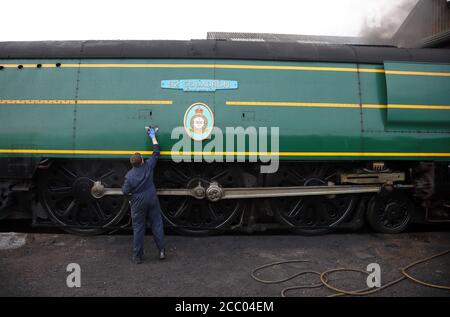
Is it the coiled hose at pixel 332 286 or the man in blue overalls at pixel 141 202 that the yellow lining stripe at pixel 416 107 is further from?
the man in blue overalls at pixel 141 202

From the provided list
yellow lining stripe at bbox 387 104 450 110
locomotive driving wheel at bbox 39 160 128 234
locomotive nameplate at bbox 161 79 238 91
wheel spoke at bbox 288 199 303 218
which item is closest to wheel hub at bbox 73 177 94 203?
locomotive driving wheel at bbox 39 160 128 234

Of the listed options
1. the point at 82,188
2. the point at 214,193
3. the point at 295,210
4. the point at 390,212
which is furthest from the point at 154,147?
the point at 390,212

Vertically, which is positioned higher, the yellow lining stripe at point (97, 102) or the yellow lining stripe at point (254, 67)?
the yellow lining stripe at point (254, 67)

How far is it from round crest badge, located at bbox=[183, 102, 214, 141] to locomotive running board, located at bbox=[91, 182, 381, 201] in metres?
0.83

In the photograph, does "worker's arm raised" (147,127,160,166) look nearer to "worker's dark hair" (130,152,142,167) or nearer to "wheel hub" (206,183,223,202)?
"worker's dark hair" (130,152,142,167)

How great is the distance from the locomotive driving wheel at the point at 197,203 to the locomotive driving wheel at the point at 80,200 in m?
0.71

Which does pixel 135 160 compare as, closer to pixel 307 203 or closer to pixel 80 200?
pixel 80 200

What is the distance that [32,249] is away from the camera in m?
5.44

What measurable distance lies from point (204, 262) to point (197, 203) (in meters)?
1.24

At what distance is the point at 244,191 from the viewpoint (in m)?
5.61

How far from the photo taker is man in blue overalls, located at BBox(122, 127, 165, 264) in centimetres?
497

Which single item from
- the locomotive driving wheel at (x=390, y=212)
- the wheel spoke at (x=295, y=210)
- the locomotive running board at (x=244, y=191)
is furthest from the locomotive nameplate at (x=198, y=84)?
the locomotive driving wheel at (x=390, y=212)

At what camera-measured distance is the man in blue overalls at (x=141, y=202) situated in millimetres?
4973
